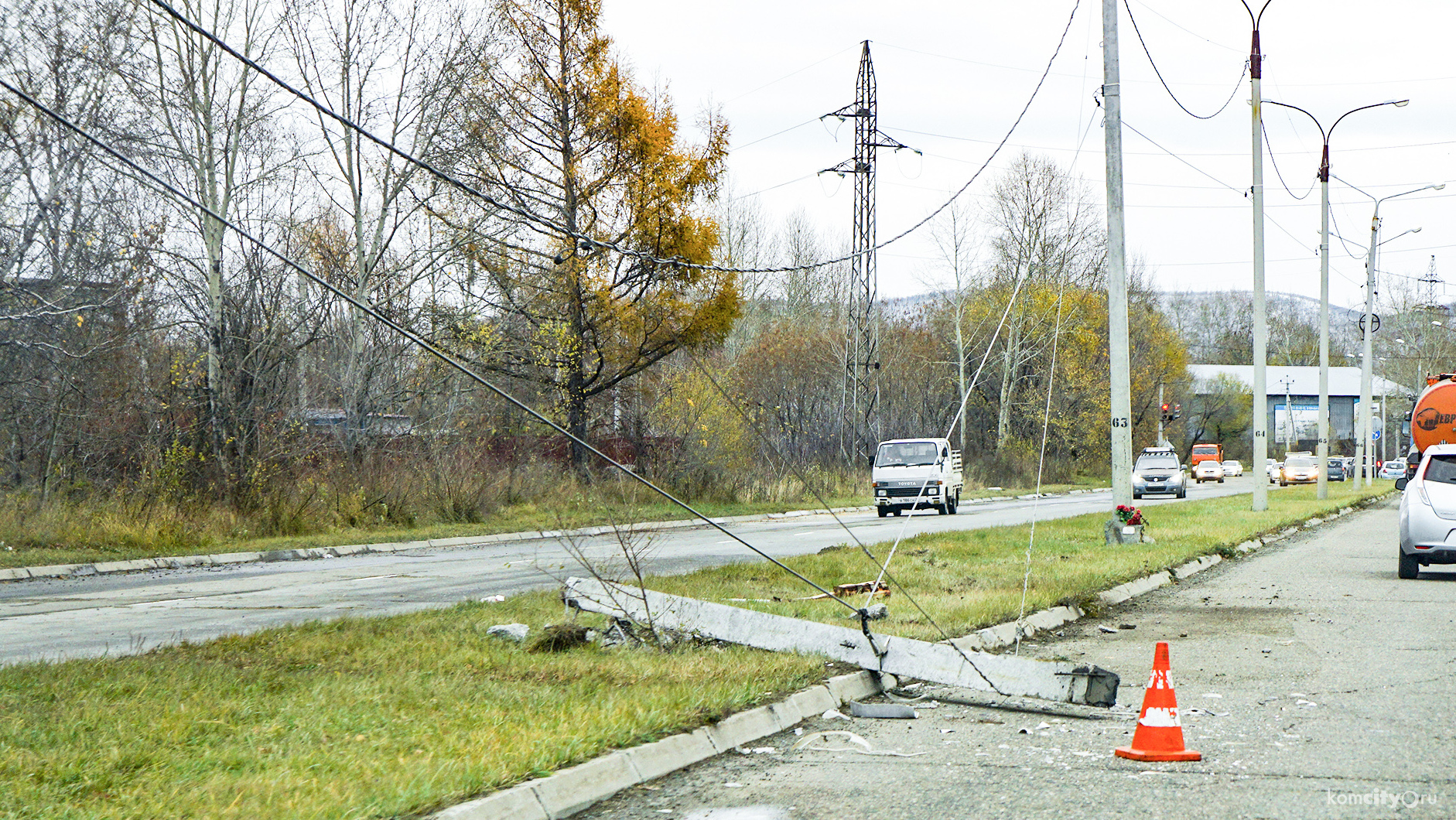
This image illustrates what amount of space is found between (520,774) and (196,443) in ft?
60.8

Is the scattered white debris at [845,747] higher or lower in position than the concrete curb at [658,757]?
lower

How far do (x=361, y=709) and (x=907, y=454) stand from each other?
2715 cm

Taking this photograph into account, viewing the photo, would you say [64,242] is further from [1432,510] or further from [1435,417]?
[1435,417]

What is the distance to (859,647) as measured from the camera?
8.05 metres

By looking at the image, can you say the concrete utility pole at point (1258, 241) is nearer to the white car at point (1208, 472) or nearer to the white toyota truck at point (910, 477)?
the white toyota truck at point (910, 477)

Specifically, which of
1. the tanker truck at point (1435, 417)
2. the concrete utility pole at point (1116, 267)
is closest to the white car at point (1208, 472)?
the tanker truck at point (1435, 417)

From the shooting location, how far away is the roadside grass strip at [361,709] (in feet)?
15.8

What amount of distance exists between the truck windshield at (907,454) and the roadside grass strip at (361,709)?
2108cm

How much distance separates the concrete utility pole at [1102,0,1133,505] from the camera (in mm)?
18422

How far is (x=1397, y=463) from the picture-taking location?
95.2 metres

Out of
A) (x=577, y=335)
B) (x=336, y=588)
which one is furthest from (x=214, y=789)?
(x=577, y=335)

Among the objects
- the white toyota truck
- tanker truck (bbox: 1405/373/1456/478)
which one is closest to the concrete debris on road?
tanker truck (bbox: 1405/373/1456/478)

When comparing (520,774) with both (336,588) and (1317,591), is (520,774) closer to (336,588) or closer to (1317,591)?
(336,588)

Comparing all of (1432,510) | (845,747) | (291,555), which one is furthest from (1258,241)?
(845,747)
